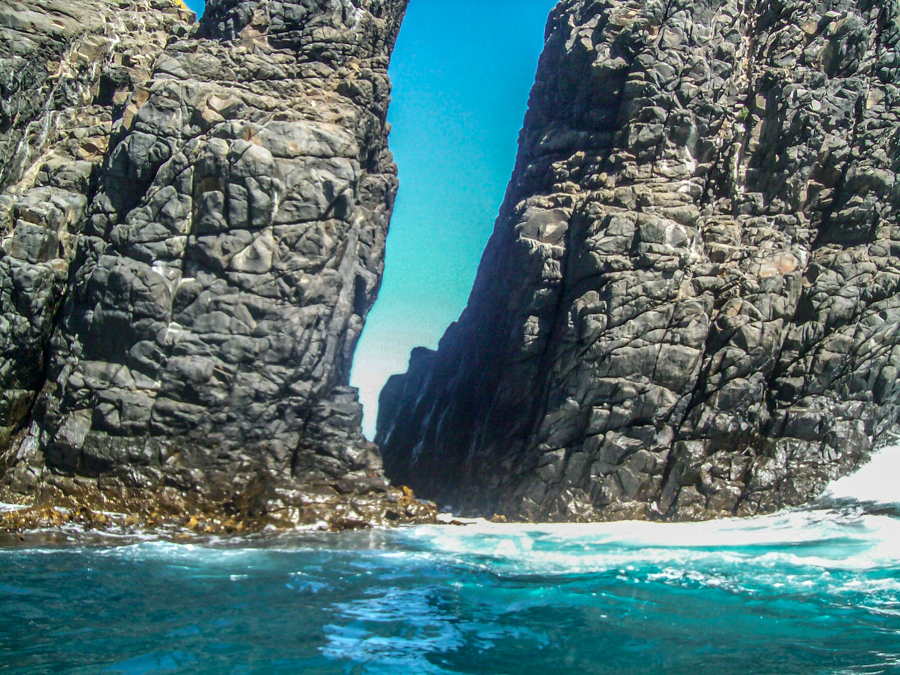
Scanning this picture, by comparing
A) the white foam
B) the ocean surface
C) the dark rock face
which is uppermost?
the dark rock face

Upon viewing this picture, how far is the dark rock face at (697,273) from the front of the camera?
64.4 feet

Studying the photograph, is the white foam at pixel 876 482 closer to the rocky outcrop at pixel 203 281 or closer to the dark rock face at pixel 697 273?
the dark rock face at pixel 697 273

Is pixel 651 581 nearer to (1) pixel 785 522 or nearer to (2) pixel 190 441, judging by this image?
(1) pixel 785 522

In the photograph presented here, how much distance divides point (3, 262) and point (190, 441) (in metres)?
7.22

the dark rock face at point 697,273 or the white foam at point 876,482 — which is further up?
the dark rock face at point 697,273

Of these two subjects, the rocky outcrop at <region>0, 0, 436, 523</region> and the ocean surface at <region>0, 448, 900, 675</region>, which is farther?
the rocky outcrop at <region>0, 0, 436, 523</region>

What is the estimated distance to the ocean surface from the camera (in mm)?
8914

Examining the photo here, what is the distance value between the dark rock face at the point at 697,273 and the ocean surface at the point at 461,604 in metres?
3.41

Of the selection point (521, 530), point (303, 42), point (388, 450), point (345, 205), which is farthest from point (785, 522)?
point (303, 42)

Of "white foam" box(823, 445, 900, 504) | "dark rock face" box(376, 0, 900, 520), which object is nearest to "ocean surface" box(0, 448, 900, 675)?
"white foam" box(823, 445, 900, 504)

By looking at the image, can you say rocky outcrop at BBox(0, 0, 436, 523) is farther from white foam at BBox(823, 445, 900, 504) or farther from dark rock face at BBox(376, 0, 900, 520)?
white foam at BBox(823, 445, 900, 504)

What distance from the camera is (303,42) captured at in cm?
2155

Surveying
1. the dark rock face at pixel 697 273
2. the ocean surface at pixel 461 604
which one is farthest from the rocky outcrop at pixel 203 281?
the dark rock face at pixel 697 273

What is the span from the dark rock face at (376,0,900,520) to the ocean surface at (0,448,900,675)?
11.2 feet
